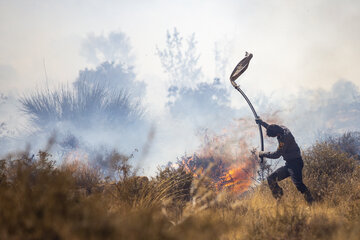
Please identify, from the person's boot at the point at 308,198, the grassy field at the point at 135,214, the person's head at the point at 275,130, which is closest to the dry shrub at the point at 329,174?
the grassy field at the point at 135,214

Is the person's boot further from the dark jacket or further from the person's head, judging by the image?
the person's head

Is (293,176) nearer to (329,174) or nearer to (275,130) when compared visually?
(275,130)

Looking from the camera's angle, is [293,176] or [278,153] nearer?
[293,176]

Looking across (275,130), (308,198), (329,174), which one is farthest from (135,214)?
(329,174)

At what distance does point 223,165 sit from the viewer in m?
16.0

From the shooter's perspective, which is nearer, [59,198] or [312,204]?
[59,198]

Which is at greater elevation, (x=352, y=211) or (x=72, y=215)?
(x=72, y=215)

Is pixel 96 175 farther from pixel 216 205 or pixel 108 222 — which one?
pixel 108 222

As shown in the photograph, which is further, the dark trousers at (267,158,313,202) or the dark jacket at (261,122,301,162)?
the dark jacket at (261,122,301,162)

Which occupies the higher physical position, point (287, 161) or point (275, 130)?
point (275, 130)

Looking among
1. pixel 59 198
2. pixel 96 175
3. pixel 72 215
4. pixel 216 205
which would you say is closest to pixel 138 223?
pixel 72 215

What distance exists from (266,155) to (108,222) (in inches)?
181

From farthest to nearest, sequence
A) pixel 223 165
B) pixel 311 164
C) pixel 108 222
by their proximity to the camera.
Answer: pixel 223 165 → pixel 311 164 → pixel 108 222

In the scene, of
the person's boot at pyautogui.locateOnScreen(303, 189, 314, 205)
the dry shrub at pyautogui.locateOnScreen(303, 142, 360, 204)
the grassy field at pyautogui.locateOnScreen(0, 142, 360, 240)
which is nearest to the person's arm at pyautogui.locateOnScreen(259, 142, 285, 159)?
the person's boot at pyautogui.locateOnScreen(303, 189, 314, 205)
